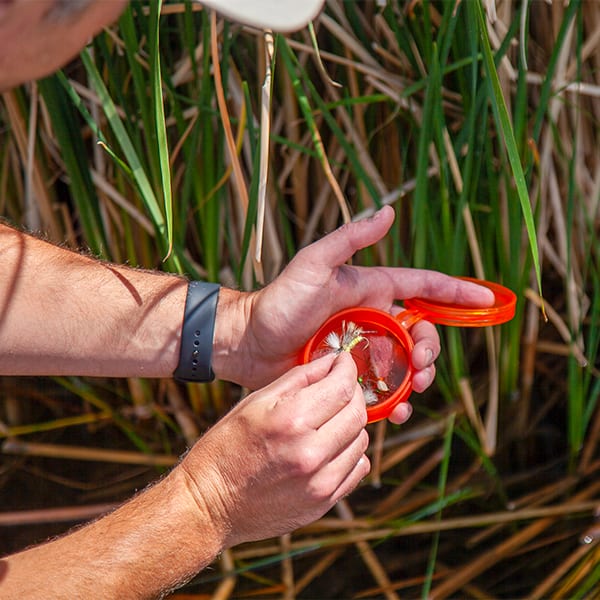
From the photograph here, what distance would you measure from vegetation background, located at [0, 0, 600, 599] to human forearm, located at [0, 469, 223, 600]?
39 centimetres

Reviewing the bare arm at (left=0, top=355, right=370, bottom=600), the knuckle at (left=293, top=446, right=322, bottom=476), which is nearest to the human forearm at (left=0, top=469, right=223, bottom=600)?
the bare arm at (left=0, top=355, right=370, bottom=600)

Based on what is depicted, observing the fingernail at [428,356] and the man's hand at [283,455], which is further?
the fingernail at [428,356]

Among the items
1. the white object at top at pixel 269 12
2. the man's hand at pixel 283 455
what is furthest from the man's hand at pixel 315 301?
the white object at top at pixel 269 12

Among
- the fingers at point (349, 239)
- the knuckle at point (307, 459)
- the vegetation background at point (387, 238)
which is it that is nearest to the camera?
the knuckle at point (307, 459)

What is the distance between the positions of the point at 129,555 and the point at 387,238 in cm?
74

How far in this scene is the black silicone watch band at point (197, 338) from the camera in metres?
1.15

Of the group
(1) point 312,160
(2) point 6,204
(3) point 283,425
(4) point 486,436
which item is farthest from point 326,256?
(2) point 6,204

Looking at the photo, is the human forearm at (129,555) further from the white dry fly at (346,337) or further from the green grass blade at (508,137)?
the green grass blade at (508,137)

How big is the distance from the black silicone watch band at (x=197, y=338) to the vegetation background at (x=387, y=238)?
10cm

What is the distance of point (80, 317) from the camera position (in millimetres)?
1159

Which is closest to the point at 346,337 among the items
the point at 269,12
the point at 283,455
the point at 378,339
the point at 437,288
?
the point at 378,339

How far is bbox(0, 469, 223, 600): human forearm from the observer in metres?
0.88

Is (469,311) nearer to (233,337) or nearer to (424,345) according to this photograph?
(424,345)

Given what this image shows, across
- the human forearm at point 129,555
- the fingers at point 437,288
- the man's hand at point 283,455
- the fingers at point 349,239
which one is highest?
the fingers at point 349,239
